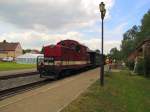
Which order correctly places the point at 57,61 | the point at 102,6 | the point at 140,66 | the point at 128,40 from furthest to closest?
the point at 128,40, the point at 140,66, the point at 57,61, the point at 102,6

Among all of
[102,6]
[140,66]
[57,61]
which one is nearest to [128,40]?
[140,66]

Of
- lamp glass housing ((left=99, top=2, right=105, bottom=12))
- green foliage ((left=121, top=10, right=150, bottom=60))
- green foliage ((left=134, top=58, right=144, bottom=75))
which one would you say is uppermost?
green foliage ((left=121, top=10, right=150, bottom=60))

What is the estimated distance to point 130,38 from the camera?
17250 centimetres

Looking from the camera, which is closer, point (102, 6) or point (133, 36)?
point (102, 6)

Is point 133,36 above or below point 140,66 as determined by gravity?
above

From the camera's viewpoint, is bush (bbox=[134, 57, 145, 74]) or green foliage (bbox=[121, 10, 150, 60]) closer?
bush (bbox=[134, 57, 145, 74])

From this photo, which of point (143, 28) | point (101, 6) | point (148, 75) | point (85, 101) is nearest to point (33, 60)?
point (143, 28)

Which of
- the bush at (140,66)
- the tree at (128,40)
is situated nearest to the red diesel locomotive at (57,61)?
the bush at (140,66)

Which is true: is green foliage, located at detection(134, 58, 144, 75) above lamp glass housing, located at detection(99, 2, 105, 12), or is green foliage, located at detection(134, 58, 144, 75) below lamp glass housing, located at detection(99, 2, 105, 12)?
below

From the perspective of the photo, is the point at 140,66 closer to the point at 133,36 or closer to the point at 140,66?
the point at 140,66

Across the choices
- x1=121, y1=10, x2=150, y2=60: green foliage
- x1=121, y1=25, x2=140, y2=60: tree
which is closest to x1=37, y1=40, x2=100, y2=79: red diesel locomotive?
x1=121, y1=10, x2=150, y2=60: green foliage

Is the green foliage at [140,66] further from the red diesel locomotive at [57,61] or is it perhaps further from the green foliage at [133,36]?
the green foliage at [133,36]

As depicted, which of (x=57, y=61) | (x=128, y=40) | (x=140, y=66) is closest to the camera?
(x=57, y=61)

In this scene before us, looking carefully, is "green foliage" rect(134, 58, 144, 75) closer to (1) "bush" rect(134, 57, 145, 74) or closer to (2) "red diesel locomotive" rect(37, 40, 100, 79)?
(1) "bush" rect(134, 57, 145, 74)
